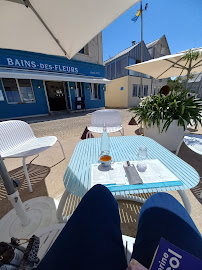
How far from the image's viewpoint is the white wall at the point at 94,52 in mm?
9734

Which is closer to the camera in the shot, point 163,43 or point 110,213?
point 110,213

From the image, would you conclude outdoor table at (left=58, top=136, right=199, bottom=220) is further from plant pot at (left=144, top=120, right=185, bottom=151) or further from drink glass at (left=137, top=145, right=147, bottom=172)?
plant pot at (left=144, top=120, right=185, bottom=151)

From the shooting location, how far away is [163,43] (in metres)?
17.5

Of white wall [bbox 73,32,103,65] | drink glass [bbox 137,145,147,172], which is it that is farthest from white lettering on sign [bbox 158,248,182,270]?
white wall [bbox 73,32,103,65]

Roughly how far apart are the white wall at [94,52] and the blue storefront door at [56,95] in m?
2.99

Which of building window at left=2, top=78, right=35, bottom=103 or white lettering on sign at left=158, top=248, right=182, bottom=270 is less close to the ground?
building window at left=2, top=78, right=35, bottom=103

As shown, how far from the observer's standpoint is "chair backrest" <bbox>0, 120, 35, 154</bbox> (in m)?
2.03

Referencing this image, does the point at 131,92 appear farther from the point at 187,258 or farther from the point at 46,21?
the point at 187,258

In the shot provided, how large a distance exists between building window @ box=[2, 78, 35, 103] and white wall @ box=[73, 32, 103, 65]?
14.7 feet

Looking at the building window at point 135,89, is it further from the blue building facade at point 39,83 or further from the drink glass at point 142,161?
the drink glass at point 142,161

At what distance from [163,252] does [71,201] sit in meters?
1.57

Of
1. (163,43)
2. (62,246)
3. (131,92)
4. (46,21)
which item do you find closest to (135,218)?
(62,246)

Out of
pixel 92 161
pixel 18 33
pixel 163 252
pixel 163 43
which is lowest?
pixel 92 161

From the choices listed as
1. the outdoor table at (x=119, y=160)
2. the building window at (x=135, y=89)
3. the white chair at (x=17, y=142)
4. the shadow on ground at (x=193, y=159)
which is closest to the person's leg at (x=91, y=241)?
the outdoor table at (x=119, y=160)
